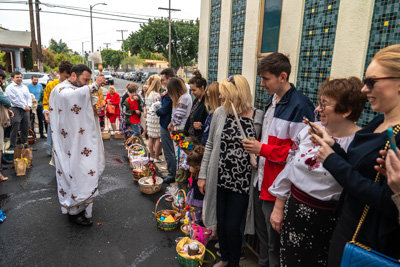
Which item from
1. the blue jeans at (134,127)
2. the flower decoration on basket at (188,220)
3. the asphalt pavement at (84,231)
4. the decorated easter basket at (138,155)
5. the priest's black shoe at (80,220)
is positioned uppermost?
the blue jeans at (134,127)

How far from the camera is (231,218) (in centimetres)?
245

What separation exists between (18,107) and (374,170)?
7077mm

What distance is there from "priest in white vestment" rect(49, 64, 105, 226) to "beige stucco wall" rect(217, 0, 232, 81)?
212 cm

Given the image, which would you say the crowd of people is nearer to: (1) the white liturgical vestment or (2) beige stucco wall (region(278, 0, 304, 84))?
(1) the white liturgical vestment

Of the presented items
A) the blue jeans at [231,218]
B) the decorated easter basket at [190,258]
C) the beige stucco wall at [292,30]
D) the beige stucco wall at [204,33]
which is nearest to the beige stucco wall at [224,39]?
the beige stucco wall at [204,33]

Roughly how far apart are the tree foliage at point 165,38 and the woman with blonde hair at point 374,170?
32725 millimetres

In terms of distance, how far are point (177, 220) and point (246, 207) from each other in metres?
1.30

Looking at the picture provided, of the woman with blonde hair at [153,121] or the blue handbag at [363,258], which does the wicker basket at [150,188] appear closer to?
the woman with blonde hair at [153,121]

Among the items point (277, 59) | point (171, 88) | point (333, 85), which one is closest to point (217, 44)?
point (171, 88)

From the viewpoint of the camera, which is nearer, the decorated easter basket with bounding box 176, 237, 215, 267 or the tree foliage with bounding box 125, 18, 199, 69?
the decorated easter basket with bounding box 176, 237, 215, 267

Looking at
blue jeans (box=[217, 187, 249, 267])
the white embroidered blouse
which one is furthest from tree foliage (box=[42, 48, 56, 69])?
the white embroidered blouse

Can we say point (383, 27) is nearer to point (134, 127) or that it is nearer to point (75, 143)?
point (75, 143)

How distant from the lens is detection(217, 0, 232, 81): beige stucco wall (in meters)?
4.46

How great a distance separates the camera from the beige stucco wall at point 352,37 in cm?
230
